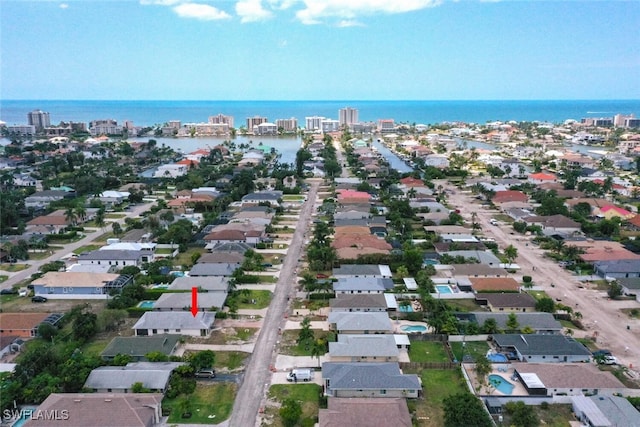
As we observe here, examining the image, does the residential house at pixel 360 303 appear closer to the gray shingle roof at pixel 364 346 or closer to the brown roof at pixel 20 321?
the gray shingle roof at pixel 364 346

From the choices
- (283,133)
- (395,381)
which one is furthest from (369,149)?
(395,381)

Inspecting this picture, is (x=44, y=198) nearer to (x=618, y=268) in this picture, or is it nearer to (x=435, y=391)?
(x=435, y=391)

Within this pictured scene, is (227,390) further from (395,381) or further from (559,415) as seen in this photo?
(559,415)

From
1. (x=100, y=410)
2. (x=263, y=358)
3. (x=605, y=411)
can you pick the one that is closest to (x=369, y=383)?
(x=263, y=358)

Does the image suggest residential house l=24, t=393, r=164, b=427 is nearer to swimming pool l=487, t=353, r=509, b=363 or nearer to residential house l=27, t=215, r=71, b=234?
swimming pool l=487, t=353, r=509, b=363

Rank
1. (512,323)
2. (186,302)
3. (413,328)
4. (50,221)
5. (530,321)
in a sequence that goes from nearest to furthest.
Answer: (512,323) → (530,321) → (413,328) → (186,302) → (50,221)

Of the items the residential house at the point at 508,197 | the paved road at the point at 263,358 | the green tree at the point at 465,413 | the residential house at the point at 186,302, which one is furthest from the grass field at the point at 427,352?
the residential house at the point at 508,197
